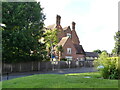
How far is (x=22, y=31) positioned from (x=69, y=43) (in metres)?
20.9

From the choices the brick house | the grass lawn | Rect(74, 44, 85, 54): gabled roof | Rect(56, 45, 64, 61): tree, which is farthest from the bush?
Rect(74, 44, 85, 54): gabled roof

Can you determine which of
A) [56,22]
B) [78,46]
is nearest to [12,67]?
[56,22]

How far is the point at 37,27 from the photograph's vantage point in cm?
2311

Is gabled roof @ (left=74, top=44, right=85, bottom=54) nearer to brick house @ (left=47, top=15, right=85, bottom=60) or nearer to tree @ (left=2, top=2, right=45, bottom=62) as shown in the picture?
brick house @ (left=47, top=15, right=85, bottom=60)

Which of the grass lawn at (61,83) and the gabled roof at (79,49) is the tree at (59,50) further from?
the grass lawn at (61,83)

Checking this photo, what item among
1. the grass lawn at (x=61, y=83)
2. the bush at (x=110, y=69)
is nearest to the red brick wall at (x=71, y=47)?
the bush at (x=110, y=69)

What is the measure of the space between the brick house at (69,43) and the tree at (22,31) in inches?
605

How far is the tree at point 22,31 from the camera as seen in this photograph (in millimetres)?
19531

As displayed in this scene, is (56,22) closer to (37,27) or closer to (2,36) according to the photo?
(37,27)

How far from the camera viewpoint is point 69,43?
1550 inches

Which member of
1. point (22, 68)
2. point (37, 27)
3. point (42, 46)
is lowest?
point (22, 68)

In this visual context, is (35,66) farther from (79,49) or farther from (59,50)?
(79,49)

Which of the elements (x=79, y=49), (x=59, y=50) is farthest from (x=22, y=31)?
(x=79, y=49)

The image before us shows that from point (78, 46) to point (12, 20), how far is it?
27.5 m
